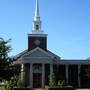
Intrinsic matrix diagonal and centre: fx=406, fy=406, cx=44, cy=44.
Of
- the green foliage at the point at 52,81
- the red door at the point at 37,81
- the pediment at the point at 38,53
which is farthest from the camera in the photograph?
the red door at the point at 37,81

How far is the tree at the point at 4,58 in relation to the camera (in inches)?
1133

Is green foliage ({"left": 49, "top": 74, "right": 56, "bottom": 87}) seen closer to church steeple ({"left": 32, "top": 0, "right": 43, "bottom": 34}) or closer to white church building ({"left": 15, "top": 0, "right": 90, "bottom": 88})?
white church building ({"left": 15, "top": 0, "right": 90, "bottom": 88})

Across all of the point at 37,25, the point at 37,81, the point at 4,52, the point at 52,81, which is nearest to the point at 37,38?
the point at 37,25

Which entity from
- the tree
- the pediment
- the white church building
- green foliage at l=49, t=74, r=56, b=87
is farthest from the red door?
the tree

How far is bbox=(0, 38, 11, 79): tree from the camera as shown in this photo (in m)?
28.8

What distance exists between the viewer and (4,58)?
29109 mm

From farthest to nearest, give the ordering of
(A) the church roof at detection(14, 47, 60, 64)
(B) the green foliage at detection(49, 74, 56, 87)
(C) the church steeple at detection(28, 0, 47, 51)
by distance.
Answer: (C) the church steeple at detection(28, 0, 47, 51) < (A) the church roof at detection(14, 47, 60, 64) < (B) the green foliage at detection(49, 74, 56, 87)

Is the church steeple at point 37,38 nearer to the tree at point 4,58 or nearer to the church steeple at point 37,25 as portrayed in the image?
the church steeple at point 37,25

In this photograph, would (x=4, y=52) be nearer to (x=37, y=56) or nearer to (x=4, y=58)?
(x=4, y=58)

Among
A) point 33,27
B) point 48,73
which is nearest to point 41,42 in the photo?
point 33,27

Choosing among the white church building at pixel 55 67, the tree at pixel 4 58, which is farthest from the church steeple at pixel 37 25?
the tree at pixel 4 58

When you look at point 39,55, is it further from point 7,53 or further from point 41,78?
point 7,53

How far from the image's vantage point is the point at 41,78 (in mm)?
62031

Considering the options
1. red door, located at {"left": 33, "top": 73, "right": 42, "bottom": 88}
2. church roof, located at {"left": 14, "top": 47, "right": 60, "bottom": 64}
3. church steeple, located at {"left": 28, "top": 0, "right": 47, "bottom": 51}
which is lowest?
red door, located at {"left": 33, "top": 73, "right": 42, "bottom": 88}
